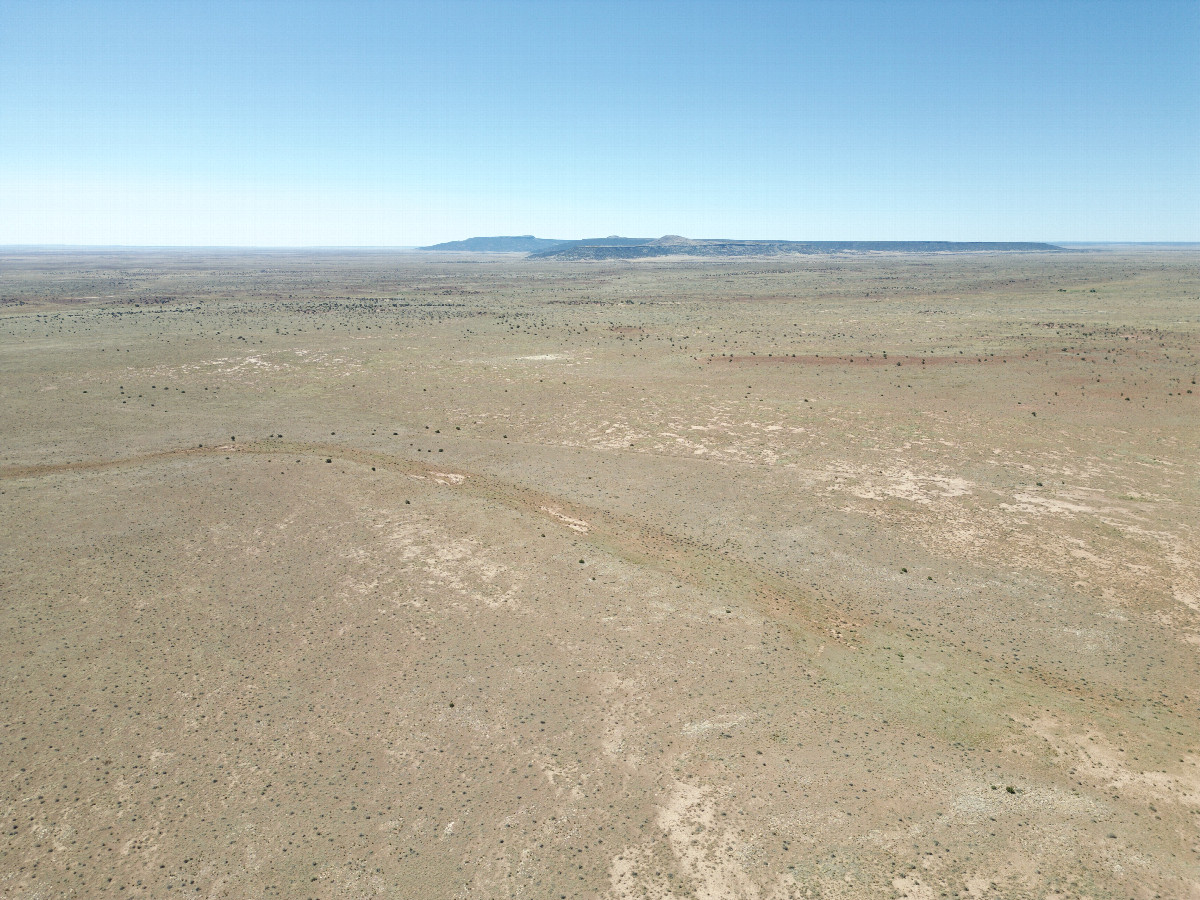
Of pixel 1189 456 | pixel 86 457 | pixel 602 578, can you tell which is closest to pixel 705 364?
pixel 1189 456

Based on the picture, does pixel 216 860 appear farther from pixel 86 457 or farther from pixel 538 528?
pixel 86 457

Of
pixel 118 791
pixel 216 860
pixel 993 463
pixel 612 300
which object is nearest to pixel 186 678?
pixel 118 791

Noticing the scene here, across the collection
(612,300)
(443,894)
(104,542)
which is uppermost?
(612,300)

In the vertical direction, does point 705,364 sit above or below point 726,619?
above

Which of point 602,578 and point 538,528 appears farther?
point 538,528

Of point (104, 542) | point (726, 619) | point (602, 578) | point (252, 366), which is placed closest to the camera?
point (726, 619)

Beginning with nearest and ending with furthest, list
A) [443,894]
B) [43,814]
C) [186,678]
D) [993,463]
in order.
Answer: [443,894] → [43,814] → [186,678] → [993,463]
